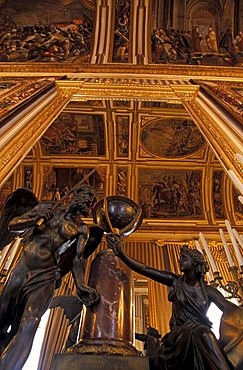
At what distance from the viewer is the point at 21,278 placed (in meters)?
2.63

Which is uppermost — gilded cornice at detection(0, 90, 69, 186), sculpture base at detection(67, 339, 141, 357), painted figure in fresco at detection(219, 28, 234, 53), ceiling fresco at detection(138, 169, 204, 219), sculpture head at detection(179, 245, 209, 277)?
painted figure in fresco at detection(219, 28, 234, 53)

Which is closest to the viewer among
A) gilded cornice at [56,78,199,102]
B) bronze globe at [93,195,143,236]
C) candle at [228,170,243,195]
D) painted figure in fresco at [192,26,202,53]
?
bronze globe at [93,195,143,236]

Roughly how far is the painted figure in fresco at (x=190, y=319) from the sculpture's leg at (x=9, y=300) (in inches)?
27.1

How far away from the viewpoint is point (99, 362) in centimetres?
228

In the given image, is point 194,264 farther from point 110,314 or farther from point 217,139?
point 217,139

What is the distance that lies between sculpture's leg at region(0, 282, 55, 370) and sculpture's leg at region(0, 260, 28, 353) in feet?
0.38

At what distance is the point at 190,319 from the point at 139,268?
532 mm

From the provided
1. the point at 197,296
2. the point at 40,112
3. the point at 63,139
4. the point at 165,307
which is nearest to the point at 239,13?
the point at 63,139

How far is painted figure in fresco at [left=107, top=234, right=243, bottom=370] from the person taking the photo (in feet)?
7.32

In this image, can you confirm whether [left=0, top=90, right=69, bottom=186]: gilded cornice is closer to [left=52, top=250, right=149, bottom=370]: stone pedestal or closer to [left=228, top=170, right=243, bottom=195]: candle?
[left=52, top=250, right=149, bottom=370]: stone pedestal

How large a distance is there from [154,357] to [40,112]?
4.26m

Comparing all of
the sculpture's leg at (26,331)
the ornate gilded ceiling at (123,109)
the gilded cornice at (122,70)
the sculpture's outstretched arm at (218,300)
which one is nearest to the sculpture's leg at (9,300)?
the sculpture's leg at (26,331)

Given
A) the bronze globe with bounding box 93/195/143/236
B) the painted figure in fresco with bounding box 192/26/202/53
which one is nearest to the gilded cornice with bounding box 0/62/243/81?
the painted figure in fresco with bounding box 192/26/202/53

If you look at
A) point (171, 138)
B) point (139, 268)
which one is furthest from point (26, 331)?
point (171, 138)
